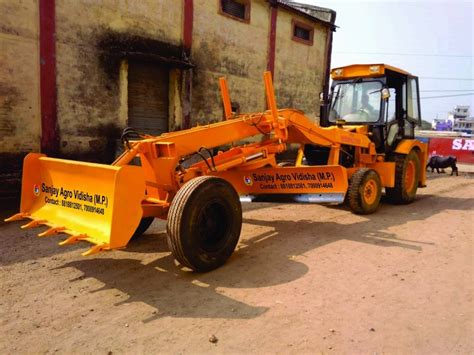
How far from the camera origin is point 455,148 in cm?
2016

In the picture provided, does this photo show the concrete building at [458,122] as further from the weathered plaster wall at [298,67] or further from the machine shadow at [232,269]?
the machine shadow at [232,269]

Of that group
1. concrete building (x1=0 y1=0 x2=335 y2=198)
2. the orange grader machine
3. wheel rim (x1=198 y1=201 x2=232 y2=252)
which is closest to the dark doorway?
concrete building (x1=0 y1=0 x2=335 y2=198)

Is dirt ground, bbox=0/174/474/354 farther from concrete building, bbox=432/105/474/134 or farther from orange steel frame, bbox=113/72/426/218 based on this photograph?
concrete building, bbox=432/105/474/134

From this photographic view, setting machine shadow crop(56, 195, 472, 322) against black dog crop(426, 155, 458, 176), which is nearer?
machine shadow crop(56, 195, 472, 322)

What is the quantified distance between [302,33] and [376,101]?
8873 mm

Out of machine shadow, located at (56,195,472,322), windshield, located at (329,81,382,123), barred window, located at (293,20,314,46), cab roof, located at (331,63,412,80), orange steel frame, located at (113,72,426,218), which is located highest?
barred window, located at (293,20,314,46)

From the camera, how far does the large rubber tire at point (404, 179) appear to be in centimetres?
820

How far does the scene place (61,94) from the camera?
916 centimetres

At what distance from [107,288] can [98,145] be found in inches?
269

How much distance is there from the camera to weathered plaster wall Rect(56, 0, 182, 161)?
9219 millimetres

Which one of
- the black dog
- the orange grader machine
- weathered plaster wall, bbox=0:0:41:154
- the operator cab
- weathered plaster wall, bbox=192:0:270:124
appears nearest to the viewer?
the orange grader machine

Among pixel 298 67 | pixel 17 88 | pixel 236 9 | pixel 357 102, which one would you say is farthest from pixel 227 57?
pixel 17 88

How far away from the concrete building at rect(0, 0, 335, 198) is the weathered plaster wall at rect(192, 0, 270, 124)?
0.11 feet

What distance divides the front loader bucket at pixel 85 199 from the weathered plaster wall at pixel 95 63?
5.13 meters
